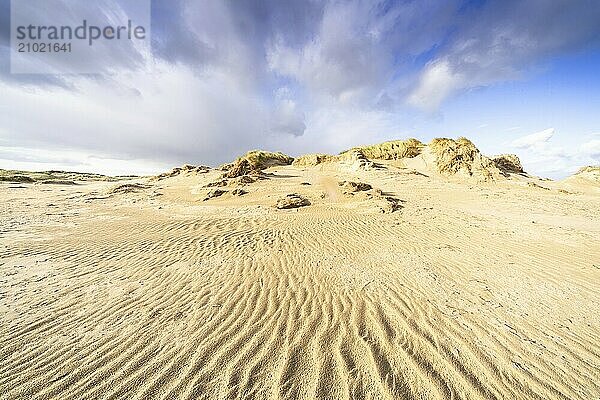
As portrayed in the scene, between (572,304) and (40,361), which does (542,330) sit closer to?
(572,304)

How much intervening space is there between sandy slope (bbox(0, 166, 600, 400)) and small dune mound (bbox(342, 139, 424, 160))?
17388 millimetres

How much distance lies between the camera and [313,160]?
96.4ft

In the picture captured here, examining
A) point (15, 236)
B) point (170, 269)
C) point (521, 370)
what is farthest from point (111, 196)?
point (521, 370)

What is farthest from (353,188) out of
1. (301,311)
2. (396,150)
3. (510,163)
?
(510,163)

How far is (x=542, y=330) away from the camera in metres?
4.09

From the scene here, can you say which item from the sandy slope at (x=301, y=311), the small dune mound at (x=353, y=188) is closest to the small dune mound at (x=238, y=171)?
the small dune mound at (x=353, y=188)

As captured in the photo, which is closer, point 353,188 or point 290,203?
point 290,203

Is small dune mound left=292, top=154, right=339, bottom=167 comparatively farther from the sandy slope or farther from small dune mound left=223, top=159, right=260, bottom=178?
the sandy slope

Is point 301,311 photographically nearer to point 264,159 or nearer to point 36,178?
point 264,159

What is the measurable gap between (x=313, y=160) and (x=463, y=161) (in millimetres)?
14493

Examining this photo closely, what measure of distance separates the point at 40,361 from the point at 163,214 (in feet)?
33.4

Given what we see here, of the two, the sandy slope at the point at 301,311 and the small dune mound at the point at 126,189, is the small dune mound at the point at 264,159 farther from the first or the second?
the sandy slope at the point at 301,311

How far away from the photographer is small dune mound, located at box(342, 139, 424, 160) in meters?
26.7

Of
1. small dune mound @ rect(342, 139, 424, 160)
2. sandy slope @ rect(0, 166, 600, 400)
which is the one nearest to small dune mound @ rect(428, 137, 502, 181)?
small dune mound @ rect(342, 139, 424, 160)
